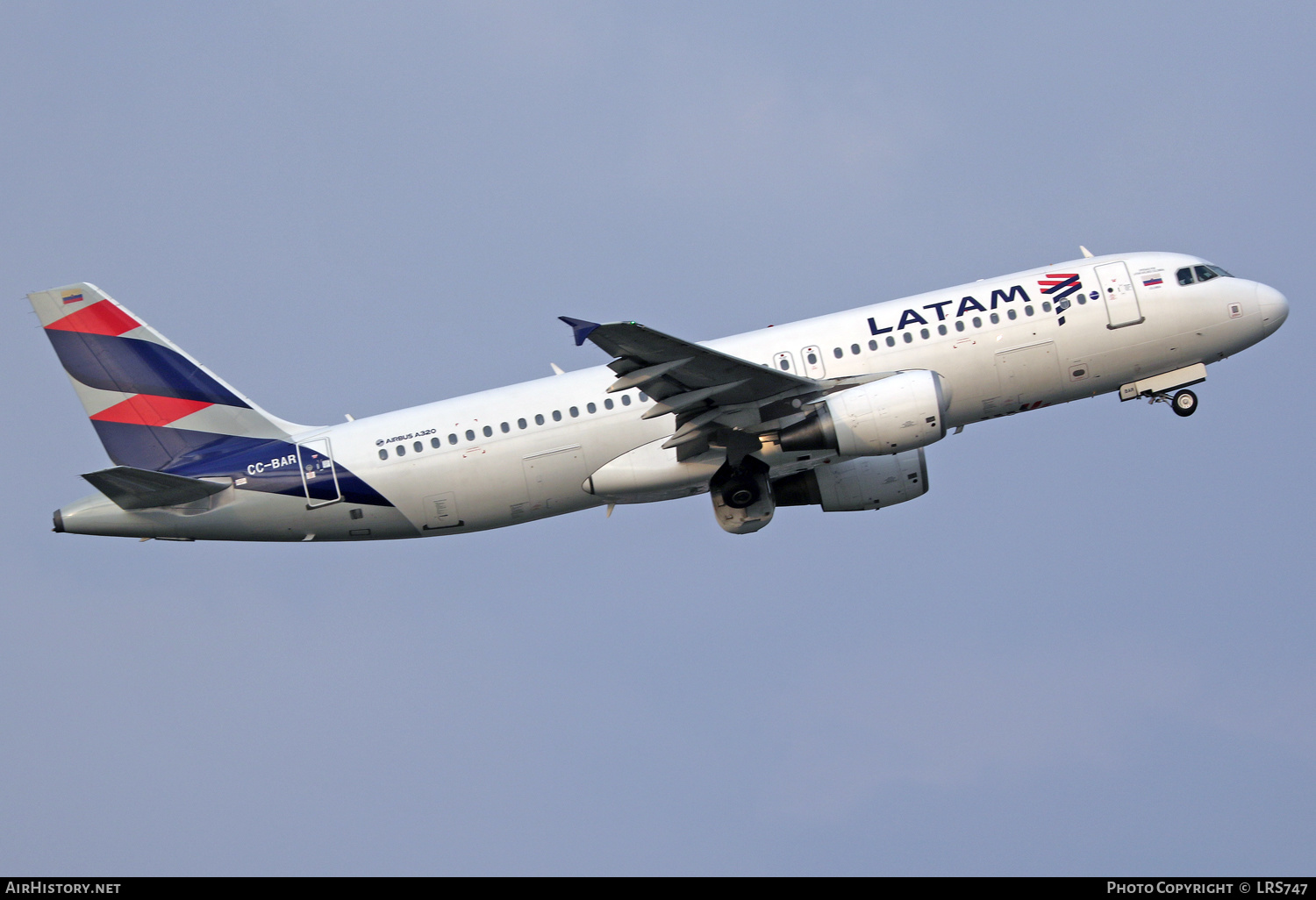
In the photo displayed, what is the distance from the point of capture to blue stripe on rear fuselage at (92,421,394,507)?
38.0 m

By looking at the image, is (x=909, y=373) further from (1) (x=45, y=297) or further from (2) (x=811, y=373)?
(1) (x=45, y=297)

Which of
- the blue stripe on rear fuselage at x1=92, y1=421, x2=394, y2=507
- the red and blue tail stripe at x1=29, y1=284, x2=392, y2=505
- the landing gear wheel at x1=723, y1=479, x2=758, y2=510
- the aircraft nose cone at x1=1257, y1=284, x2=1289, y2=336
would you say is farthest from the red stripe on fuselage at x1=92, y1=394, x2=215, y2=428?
the aircraft nose cone at x1=1257, y1=284, x2=1289, y2=336

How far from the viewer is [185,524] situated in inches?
1486

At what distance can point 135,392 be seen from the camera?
39.4 metres

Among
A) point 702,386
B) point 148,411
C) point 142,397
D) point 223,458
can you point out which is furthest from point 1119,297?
point 142,397

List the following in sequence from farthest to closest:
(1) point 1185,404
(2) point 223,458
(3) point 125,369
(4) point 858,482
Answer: (4) point 858,482, (3) point 125,369, (1) point 1185,404, (2) point 223,458

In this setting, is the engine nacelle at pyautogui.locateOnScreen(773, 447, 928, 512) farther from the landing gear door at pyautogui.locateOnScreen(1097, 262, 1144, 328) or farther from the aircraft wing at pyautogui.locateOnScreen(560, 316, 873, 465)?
the landing gear door at pyautogui.locateOnScreen(1097, 262, 1144, 328)

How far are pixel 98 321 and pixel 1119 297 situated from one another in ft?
92.3

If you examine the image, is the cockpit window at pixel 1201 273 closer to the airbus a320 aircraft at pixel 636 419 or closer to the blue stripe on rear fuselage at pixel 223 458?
the airbus a320 aircraft at pixel 636 419

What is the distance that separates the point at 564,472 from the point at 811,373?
23.2ft

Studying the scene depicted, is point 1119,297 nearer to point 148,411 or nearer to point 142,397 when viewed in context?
point 148,411

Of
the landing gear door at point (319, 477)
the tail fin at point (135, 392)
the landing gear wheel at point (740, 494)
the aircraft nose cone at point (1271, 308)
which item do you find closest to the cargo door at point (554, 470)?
the landing gear wheel at point (740, 494)

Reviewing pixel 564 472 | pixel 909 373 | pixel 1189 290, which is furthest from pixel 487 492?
pixel 1189 290

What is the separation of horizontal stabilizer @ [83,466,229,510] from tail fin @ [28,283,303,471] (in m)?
1.73
